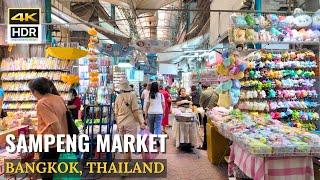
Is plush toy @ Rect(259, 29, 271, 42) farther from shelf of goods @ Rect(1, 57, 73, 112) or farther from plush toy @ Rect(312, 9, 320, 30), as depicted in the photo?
shelf of goods @ Rect(1, 57, 73, 112)

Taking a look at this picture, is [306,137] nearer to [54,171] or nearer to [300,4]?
[54,171]

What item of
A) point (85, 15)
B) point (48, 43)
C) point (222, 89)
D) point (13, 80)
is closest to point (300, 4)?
point (222, 89)

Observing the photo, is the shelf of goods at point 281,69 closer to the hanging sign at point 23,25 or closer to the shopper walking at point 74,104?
the hanging sign at point 23,25

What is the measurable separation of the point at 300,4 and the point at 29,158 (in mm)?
7745

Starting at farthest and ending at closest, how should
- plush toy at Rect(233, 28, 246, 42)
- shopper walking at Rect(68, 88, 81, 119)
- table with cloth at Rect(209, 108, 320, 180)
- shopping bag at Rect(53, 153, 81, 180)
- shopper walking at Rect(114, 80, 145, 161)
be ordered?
shopper walking at Rect(68, 88, 81, 119) → plush toy at Rect(233, 28, 246, 42) → shopper walking at Rect(114, 80, 145, 161) → shopping bag at Rect(53, 153, 81, 180) → table with cloth at Rect(209, 108, 320, 180)

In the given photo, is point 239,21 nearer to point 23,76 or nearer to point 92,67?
point 92,67

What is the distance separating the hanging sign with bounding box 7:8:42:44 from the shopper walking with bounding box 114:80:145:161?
2542 millimetres

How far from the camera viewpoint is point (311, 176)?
4320mm

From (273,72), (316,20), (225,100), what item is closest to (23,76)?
(225,100)

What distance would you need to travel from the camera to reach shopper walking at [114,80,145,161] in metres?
7.27

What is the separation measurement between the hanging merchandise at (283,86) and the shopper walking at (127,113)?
240 cm

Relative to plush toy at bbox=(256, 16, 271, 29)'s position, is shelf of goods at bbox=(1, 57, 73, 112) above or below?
below

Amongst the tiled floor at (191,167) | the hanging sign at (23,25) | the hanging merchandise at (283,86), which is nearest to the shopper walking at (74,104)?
the hanging sign at (23,25)

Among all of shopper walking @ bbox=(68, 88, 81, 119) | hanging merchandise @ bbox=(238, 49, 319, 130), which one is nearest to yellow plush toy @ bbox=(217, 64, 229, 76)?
hanging merchandise @ bbox=(238, 49, 319, 130)
